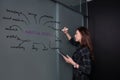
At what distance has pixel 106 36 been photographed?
260cm

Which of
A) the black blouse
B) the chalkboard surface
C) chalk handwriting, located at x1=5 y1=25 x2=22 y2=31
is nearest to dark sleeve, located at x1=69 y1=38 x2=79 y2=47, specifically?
the chalkboard surface

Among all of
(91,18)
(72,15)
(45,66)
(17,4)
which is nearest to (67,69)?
(45,66)

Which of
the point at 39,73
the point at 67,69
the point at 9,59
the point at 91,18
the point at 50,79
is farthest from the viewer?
the point at 91,18

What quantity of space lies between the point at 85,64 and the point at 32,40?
622 millimetres

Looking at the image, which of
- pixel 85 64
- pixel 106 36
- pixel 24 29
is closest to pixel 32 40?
pixel 24 29

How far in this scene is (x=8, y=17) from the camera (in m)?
1.71

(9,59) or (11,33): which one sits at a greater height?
(11,33)

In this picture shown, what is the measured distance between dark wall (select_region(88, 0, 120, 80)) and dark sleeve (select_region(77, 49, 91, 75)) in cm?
53

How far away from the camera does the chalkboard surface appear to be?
66.7 inches

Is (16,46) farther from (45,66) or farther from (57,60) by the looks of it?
(57,60)

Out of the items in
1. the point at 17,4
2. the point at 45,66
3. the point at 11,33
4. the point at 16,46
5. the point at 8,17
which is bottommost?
the point at 45,66

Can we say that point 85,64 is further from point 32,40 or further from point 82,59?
point 32,40

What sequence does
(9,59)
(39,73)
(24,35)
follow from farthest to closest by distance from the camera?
(39,73) < (24,35) < (9,59)

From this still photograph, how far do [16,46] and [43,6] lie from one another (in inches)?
21.2
